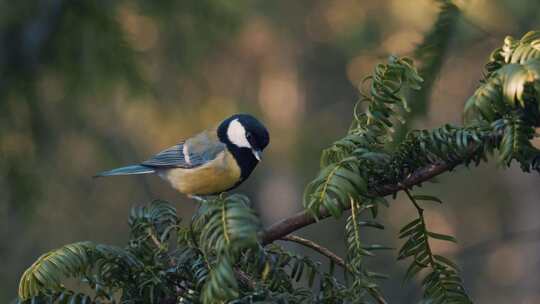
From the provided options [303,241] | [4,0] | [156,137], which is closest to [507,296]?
[156,137]

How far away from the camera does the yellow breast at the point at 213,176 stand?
9.80ft

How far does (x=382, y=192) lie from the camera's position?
99cm

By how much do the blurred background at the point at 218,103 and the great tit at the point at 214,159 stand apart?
233mm

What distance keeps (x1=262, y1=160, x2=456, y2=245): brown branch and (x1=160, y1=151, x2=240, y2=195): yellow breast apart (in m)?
1.95

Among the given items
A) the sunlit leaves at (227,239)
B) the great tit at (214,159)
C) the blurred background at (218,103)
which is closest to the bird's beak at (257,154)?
the great tit at (214,159)

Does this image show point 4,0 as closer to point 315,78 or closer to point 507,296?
point 507,296

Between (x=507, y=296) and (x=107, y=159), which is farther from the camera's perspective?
(x=507, y=296)

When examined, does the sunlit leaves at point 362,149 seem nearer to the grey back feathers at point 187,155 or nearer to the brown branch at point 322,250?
the brown branch at point 322,250

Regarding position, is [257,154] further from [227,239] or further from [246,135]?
[227,239]

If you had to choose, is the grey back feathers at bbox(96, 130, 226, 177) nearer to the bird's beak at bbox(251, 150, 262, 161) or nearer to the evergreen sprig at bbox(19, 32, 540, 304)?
the bird's beak at bbox(251, 150, 262, 161)

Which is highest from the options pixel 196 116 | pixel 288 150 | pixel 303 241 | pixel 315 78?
pixel 315 78

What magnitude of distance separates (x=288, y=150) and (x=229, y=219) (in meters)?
6.80

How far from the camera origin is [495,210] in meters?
9.74

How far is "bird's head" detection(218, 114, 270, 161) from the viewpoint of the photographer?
111 inches
